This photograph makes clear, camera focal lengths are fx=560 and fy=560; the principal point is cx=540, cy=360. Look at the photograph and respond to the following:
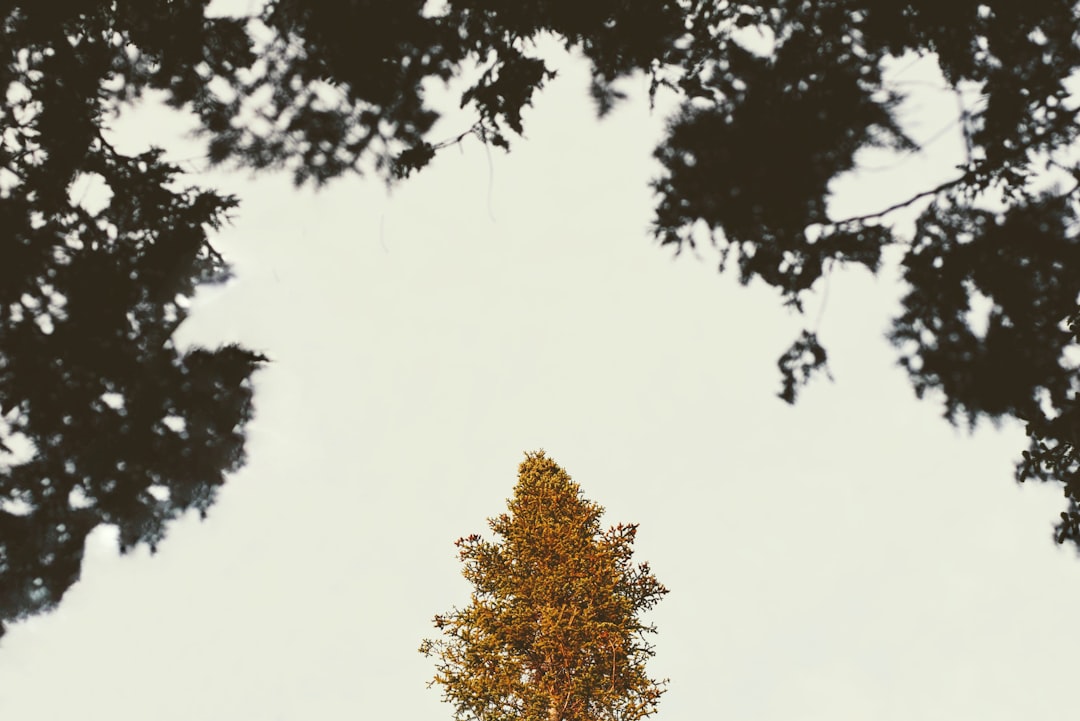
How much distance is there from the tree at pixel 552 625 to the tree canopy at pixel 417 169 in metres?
6.85

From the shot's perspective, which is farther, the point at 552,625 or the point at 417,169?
the point at 552,625

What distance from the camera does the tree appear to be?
28.3ft

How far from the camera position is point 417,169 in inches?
141

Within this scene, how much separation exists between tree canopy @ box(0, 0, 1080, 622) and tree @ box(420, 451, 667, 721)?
22.5 feet

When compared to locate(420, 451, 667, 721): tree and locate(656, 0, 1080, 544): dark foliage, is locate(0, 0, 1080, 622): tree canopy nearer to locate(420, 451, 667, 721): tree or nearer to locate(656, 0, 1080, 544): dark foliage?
locate(656, 0, 1080, 544): dark foliage

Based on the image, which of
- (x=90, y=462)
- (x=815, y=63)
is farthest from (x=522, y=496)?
(x=815, y=63)

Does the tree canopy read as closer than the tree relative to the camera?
Yes

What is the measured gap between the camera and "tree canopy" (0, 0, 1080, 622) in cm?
295

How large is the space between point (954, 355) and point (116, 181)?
498cm

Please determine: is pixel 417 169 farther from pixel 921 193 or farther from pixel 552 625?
pixel 552 625

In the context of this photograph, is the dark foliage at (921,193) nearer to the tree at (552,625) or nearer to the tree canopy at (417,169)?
the tree canopy at (417,169)

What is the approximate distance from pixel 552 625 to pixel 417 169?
25.1ft

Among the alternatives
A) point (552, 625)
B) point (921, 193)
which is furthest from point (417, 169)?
point (552, 625)

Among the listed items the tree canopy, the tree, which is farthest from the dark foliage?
the tree
